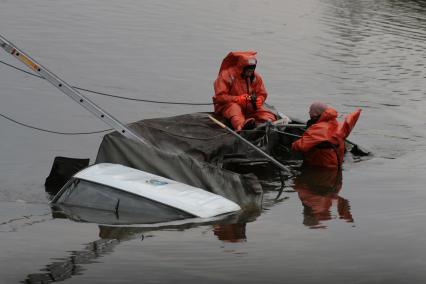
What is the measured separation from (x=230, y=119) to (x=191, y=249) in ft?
14.2

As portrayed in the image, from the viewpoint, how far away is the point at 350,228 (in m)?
12.6

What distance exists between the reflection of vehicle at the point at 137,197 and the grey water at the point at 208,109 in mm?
256

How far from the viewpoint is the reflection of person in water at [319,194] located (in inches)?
522

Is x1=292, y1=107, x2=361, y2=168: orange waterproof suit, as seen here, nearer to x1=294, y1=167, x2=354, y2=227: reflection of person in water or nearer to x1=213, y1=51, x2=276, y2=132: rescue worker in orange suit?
x1=294, y1=167, x2=354, y2=227: reflection of person in water

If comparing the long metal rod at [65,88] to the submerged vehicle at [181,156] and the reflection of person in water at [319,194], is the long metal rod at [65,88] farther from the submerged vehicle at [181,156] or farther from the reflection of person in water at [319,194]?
the reflection of person in water at [319,194]

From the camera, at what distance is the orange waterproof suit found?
14898mm

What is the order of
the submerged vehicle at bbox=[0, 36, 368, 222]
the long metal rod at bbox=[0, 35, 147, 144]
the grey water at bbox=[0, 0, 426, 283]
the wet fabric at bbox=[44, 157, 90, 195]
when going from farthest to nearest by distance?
the wet fabric at bbox=[44, 157, 90, 195] < the long metal rod at bbox=[0, 35, 147, 144] < the submerged vehicle at bbox=[0, 36, 368, 222] < the grey water at bbox=[0, 0, 426, 283]

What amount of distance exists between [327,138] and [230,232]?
3.51 meters

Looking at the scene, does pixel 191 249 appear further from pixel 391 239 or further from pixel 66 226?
pixel 391 239

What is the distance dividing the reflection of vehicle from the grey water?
26 centimetres

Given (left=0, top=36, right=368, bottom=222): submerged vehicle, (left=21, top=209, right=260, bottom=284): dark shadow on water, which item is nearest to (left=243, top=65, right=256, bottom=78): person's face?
(left=0, top=36, right=368, bottom=222): submerged vehicle

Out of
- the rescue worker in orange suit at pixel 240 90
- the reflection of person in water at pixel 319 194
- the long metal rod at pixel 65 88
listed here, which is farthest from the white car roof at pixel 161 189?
the rescue worker in orange suit at pixel 240 90

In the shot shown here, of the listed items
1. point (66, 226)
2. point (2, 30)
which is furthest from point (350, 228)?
point (2, 30)

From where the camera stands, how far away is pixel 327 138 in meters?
14.9
